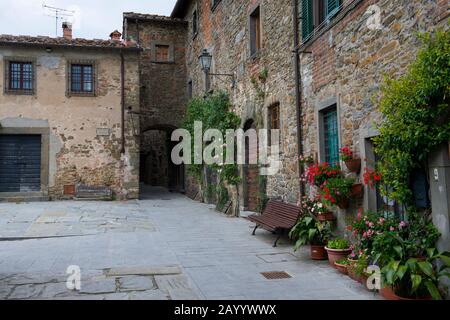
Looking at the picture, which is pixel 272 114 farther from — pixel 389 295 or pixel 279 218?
pixel 389 295

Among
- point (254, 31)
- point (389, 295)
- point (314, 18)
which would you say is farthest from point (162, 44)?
point (389, 295)

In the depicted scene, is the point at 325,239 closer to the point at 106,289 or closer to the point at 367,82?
the point at 367,82

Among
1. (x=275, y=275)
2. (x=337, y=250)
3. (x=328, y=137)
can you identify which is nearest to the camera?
(x=275, y=275)

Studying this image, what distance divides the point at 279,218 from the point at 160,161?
17084 millimetres

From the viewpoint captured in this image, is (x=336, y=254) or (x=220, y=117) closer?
(x=336, y=254)

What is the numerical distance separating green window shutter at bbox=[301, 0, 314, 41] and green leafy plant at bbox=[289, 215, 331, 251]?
338cm

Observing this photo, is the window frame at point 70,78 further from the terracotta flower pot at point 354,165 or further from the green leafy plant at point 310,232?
the terracotta flower pot at point 354,165

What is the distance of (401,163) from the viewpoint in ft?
13.5

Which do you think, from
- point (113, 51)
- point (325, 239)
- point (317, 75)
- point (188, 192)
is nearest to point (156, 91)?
point (113, 51)

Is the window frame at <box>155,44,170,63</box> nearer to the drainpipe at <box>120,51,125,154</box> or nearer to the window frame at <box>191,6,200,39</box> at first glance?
the window frame at <box>191,6,200,39</box>

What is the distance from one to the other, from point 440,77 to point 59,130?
1327 cm

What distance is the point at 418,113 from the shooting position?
378 centimetres

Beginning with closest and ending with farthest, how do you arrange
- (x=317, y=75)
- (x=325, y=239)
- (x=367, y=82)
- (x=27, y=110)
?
(x=367, y=82)
(x=325, y=239)
(x=317, y=75)
(x=27, y=110)

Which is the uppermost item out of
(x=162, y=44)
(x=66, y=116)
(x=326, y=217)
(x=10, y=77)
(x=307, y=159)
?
(x=162, y=44)
